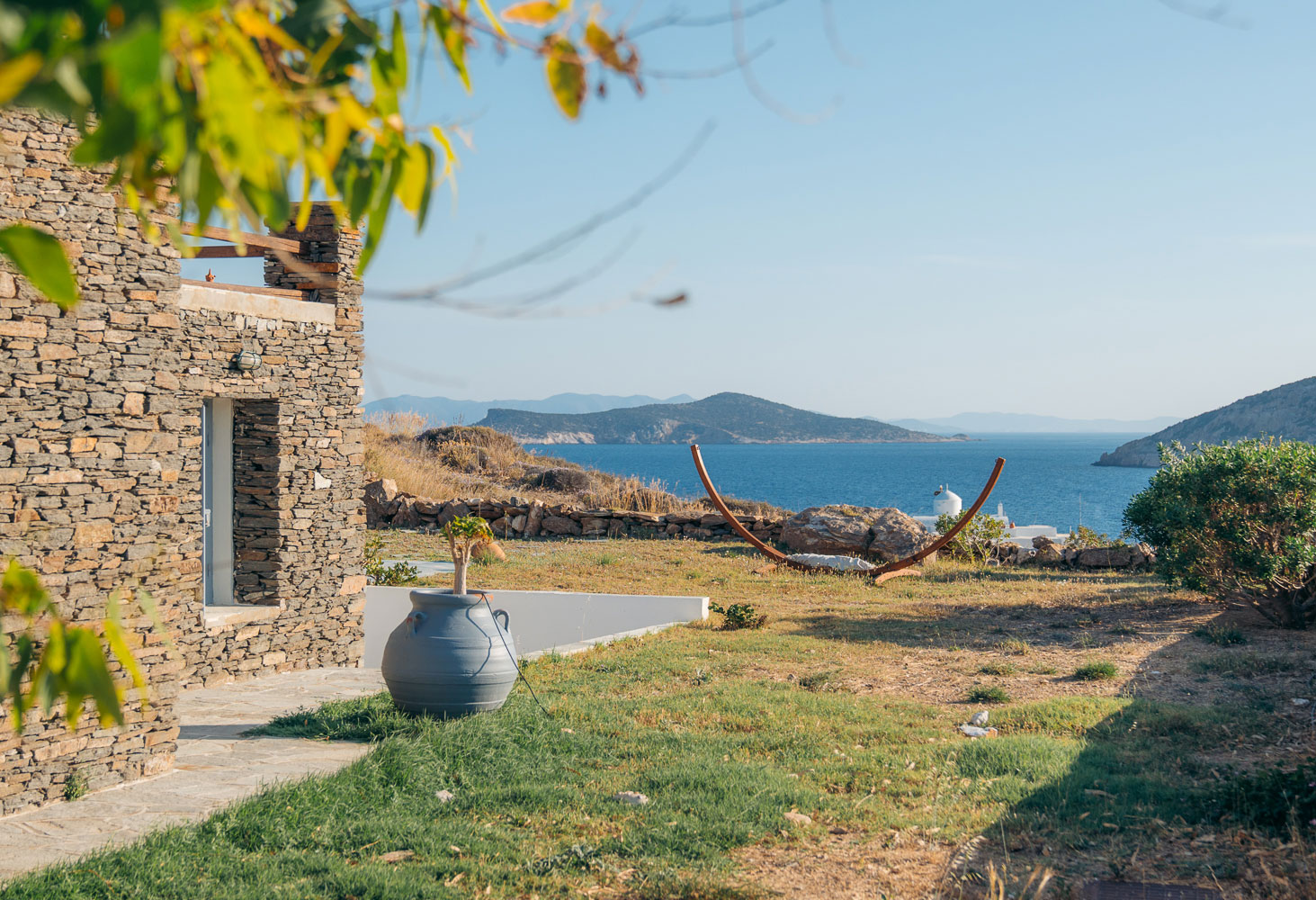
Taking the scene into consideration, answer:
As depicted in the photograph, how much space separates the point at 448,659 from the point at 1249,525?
24.2 ft

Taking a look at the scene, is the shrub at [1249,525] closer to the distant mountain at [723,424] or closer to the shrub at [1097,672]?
the shrub at [1097,672]

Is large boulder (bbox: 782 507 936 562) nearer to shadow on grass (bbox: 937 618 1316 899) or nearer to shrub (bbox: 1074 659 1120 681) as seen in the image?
shrub (bbox: 1074 659 1120 681)

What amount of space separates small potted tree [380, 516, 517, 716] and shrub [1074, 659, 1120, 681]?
4509 millimetres

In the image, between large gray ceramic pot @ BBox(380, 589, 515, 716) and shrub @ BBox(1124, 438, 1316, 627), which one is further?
shrub @ BBox(1124, 438, 1316, 627)

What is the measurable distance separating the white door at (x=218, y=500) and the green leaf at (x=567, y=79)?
713 centimetres

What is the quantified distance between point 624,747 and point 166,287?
3538 mm

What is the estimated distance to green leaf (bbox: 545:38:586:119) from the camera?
1499 millimetres

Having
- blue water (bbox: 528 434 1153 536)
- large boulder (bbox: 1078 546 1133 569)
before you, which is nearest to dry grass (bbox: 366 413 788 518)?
large boulder (bbox: 1078 546 1133 569)

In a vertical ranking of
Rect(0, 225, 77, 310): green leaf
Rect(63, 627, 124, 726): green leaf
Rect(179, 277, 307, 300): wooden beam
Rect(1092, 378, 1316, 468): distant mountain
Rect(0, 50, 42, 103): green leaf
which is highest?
Rect(1092, 378, 1316, 468): distant mountain

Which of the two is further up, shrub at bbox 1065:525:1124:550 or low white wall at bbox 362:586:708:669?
shrub at bbox 1065:525:1124:550

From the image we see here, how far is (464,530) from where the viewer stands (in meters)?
6.48

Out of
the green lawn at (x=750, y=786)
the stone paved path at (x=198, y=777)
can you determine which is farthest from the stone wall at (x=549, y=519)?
the stone paved path at (x=198, y=777)

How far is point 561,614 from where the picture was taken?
10617 millimetres

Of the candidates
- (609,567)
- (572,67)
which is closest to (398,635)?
(572,67)
